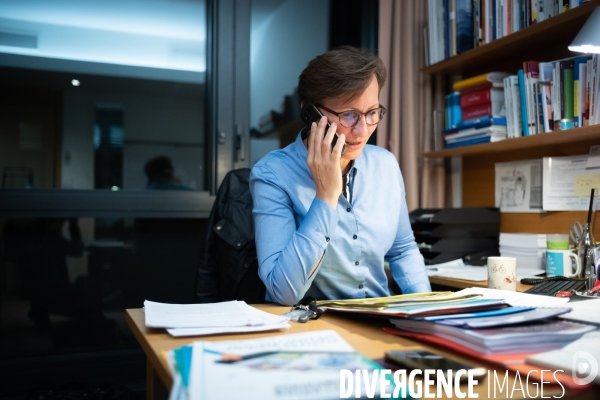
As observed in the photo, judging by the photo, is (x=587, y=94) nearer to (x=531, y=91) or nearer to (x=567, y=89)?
(x=567, y=89)

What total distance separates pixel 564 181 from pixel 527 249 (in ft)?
0.96

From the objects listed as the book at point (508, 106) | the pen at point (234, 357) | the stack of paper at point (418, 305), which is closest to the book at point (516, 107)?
the book at point (508, 106)

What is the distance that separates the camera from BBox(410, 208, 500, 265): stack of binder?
6.72ft

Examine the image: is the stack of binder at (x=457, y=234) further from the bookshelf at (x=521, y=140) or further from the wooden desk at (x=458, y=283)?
the wooden desk at (x=458, y=283)

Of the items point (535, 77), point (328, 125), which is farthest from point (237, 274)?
point (535, 77)

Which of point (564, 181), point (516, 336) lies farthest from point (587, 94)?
point (516, 336)

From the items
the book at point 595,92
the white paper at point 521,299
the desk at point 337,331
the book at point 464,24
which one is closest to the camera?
the desk at point 337,331

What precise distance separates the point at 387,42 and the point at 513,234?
108cm

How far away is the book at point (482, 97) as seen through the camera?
213 cm

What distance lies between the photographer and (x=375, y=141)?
2686 millimetres

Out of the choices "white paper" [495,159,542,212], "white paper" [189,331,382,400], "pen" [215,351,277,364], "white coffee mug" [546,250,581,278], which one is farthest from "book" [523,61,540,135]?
"pen" [215,351,277,364]

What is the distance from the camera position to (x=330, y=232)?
3.90 feet

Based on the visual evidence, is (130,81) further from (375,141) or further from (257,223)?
(257,223)

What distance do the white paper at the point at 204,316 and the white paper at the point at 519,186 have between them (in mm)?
1480
